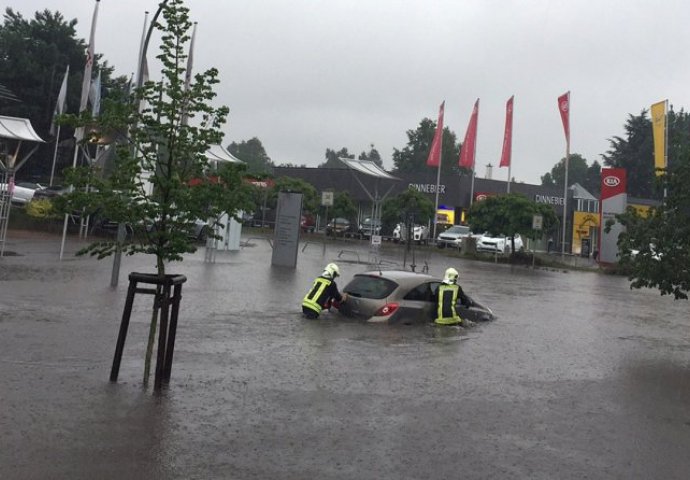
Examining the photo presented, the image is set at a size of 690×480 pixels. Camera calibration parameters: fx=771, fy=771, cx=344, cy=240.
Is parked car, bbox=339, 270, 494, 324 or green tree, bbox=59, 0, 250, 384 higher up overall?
green tree, bbox=59, 0, 250, 384

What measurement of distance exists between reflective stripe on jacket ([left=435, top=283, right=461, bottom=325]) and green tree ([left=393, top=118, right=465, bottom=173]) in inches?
3715

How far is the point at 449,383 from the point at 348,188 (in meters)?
47.6

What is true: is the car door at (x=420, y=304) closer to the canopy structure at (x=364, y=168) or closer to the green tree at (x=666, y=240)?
the green tree at (x=666, y=240)

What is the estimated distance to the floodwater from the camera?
5949 millimetres

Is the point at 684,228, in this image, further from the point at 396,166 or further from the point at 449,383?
the point at 396,166

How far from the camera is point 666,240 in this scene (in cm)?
1295

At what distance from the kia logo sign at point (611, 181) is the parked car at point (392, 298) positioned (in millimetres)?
30076

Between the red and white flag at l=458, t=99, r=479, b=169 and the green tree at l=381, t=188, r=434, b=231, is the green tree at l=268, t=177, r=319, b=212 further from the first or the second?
the red and white flag at l=458, t=99, r=479, b=169

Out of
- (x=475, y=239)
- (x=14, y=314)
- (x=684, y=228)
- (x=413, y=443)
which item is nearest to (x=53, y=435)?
(x=413, y=443)

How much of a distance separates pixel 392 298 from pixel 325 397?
572 centimetres

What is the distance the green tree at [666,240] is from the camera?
41.8ft

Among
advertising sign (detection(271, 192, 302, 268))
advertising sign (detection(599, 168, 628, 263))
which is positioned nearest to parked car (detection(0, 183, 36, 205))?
advertising sign (detection(271, 192, 302, 268))

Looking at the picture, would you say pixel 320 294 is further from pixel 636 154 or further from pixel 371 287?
pixel 636 154

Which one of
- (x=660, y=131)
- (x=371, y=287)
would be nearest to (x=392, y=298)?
(x=371, y=287)
